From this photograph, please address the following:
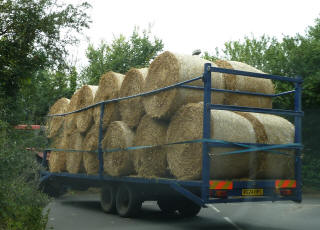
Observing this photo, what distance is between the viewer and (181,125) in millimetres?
8477

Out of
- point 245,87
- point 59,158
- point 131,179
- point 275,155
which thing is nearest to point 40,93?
point 131,179

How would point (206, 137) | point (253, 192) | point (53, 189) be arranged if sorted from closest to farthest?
1. point (206, 137)
2. point (253, 192)
3. point (53, 189)

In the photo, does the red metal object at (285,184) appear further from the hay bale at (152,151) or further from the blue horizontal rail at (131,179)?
the hay bale at (152,151)

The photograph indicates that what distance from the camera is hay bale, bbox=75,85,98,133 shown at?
465 inches

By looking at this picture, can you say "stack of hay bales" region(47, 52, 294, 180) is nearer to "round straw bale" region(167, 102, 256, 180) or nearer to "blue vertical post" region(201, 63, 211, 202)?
"round straw bale" region(167, 102, 256, 180)

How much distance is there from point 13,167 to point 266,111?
4.63 m

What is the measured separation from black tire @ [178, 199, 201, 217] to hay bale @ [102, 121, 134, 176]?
59.4 inches

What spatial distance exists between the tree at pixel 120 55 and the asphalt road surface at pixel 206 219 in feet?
43.2

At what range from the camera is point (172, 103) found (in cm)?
866

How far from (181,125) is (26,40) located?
2878 mm

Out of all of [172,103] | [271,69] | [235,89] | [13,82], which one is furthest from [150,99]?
[271,69]


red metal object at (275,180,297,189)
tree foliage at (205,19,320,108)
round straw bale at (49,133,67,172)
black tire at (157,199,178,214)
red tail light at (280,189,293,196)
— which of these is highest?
tree foliage at (205,19,320,108)

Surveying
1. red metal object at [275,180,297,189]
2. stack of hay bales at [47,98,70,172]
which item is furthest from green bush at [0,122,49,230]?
stack of hay bales at [47,98,70,172]

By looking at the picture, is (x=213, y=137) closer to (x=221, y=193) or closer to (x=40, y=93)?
(x=221, y=193)
